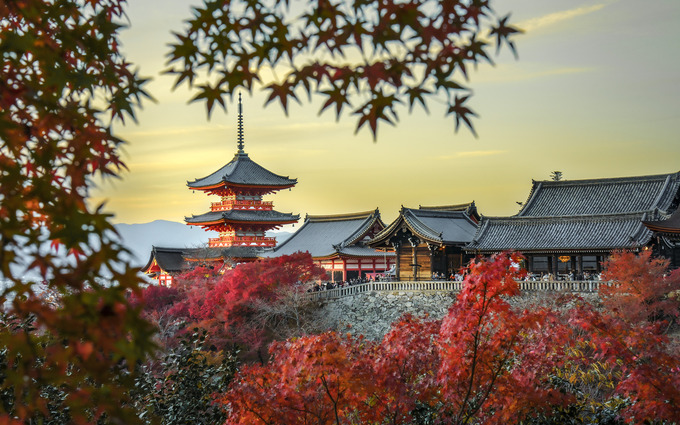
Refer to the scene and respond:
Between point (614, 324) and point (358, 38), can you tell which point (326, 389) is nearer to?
point (614, 324)

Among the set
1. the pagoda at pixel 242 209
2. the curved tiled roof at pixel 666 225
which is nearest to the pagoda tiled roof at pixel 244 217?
the pagoda at pixel 242 209

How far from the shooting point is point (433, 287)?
84.3 ft

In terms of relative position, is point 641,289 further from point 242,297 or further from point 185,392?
point 185,392

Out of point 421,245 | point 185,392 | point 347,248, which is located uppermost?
point 421,245

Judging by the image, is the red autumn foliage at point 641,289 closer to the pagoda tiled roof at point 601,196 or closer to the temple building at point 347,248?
the pagoda tiled roof at point 601,196

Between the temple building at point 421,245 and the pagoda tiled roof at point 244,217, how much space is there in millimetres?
10146

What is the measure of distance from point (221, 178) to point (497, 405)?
34.1 metres

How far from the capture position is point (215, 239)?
1537 inches

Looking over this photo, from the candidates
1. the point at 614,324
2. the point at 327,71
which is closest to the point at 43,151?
the point at 327,71

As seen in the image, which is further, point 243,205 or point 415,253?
point 243,205

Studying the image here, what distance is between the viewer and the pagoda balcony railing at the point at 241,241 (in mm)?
38531

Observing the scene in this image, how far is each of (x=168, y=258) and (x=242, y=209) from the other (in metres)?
6.37

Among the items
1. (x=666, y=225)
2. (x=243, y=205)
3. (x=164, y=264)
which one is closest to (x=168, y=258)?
(x=164, y=264)

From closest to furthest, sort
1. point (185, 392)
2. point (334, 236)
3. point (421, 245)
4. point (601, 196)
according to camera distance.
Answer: point (185, 392)
point (421, 245)
point (601, 196)
point (334, 236)
